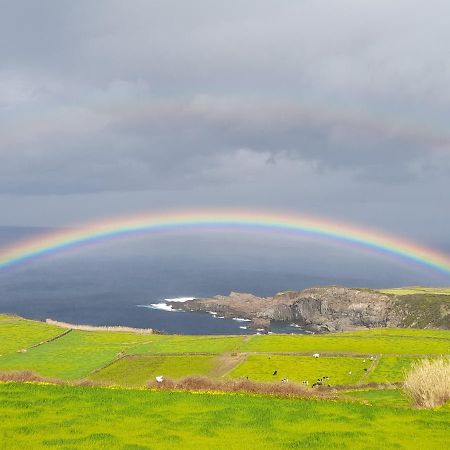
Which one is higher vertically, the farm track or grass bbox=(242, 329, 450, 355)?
the farm track

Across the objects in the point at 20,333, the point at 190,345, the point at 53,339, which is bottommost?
the point at 190,345

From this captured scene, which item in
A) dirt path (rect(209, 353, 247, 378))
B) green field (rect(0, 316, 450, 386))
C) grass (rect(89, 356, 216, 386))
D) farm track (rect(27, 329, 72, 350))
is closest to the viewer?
grass (rect(89, 356, 216, 386))

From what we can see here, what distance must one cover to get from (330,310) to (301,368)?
100m

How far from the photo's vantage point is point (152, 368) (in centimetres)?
8312

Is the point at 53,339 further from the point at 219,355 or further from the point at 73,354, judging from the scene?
the point at 219,355

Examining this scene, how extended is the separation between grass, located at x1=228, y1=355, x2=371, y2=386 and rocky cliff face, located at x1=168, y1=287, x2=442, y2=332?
77558 mm

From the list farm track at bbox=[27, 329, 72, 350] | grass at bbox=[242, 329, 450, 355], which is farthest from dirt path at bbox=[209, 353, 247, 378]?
farm track at bbox=[27, 329, 72, 350]

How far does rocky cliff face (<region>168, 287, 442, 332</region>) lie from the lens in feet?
532

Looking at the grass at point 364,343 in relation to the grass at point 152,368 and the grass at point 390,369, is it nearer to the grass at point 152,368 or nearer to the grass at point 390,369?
the grass at point 390,369

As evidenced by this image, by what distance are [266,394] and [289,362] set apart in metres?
50.9

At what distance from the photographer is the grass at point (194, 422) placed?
2153 cm

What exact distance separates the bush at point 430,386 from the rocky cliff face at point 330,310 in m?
127

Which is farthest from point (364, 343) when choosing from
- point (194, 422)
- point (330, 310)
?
point (194, 422)

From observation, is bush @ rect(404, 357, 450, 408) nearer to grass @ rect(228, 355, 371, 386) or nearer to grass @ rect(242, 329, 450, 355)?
grass @ rect(228, 355, 371, 386)
